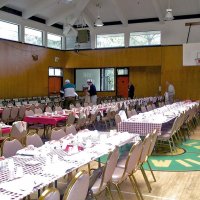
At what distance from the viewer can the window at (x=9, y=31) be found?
1643cm

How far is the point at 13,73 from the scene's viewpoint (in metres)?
17.2

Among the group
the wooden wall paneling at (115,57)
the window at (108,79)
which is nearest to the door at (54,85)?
the wooden wall paneling at (115,57)

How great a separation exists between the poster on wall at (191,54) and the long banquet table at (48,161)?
13.1 metres

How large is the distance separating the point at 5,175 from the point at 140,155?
2.22 meters

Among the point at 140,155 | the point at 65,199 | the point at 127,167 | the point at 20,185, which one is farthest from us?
the point at 140,155

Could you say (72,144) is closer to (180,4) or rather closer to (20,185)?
(20,185)

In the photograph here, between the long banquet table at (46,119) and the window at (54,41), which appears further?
the window at (54,41)

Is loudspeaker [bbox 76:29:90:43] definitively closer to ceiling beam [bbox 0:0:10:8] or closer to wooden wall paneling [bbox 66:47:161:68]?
wooden wall paneling [bbox 66:47:161:68]

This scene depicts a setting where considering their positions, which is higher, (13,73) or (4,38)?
(4,38)

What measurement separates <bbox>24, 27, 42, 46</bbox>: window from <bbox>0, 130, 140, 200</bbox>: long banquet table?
13.5 m

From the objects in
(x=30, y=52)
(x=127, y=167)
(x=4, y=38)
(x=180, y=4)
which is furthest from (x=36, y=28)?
(x=127, y=167)

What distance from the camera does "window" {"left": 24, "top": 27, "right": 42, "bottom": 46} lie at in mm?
18266

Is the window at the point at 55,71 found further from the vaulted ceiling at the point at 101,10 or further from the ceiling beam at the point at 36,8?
the ceiling beam at the point at 36,8

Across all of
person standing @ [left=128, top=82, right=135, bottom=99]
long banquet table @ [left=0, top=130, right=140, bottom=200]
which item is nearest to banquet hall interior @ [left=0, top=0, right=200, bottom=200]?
person standing @ [left=128, top=82, right=135, bottom=99]
